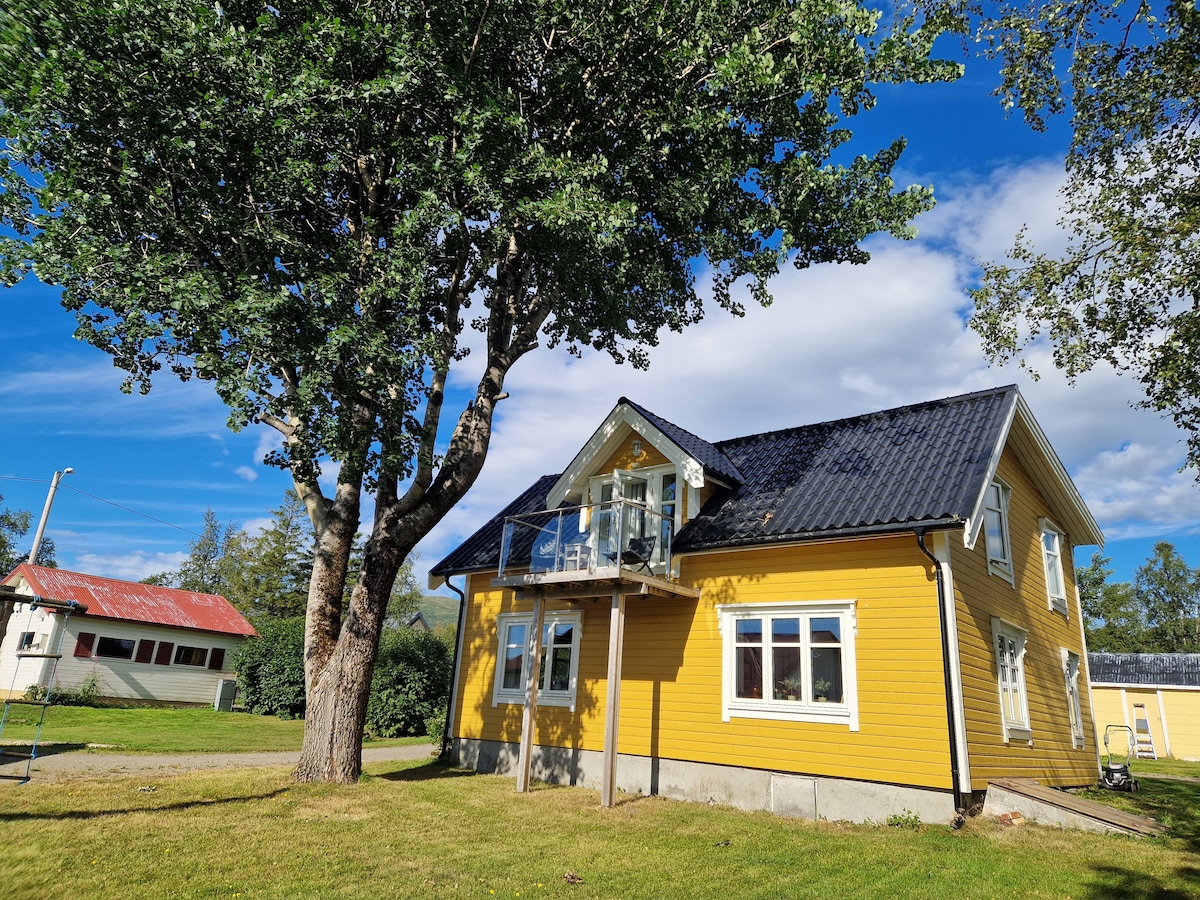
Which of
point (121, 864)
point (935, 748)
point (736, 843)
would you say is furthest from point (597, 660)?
point (121, 864)

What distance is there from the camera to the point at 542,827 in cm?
1019

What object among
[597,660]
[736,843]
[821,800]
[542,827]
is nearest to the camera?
[736,843]

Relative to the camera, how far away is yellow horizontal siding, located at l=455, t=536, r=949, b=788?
34.8ft

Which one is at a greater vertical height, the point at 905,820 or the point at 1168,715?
the point at 1168,715

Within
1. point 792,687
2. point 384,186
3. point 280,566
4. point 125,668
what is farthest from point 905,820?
point 280,566

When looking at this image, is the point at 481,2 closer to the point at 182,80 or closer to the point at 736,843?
the point at 182,80

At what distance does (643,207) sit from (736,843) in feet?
34.4

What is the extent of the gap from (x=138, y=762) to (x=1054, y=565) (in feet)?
65.2

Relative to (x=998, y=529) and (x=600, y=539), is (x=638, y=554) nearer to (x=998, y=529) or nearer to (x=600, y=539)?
(x=600, y=539)

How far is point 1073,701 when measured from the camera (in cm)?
1570

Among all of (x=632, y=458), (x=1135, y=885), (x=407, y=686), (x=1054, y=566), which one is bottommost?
(x=1135, y=885)

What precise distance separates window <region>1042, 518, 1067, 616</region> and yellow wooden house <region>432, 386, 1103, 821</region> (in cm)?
7

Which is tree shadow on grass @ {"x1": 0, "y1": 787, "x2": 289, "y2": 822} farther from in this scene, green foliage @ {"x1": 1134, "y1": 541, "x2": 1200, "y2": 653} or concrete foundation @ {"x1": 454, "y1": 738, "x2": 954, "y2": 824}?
green foliage @ {"x1": 1134, "y1": 541, "x2": 1200, "y2": 653}

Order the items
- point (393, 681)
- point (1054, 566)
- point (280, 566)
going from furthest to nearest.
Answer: point (280, 566) → point (393, 681) → point (1054, 566)
